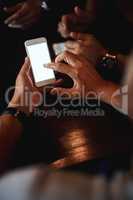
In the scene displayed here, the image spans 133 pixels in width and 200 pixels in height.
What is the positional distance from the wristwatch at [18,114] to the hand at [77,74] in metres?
0.10

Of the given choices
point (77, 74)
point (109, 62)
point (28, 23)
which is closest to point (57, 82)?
point (77, 74)

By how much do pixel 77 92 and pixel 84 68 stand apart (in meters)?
0.06

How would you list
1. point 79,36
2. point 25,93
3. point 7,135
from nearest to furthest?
1. point 7,135
2. point 25,93
3. point 79,36

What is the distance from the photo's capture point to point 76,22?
113cm

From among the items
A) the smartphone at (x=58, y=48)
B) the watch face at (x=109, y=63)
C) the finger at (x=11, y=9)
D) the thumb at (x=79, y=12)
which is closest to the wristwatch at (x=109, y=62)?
the watch face at (x=109, y=63)

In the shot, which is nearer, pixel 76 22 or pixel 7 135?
pixel 7 135

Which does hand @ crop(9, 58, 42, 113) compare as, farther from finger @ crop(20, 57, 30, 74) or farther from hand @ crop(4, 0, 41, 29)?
hand @ crop(4, 0, 41, 29)

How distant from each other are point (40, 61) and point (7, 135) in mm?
216

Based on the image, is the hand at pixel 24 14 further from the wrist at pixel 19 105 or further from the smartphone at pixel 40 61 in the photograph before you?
the wrist at pixel 19 105

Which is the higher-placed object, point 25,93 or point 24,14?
point 24,14

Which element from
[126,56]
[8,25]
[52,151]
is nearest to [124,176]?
[52,151]

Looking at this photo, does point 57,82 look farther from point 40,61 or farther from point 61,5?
point 61,5

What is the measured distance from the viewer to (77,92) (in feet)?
3.07

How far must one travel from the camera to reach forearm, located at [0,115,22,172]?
2.57 ft
